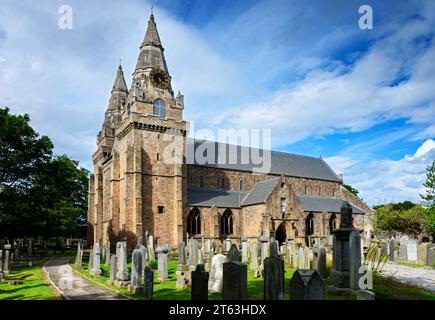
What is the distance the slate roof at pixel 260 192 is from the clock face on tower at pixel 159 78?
14796 millimetres

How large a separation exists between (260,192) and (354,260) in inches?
1099

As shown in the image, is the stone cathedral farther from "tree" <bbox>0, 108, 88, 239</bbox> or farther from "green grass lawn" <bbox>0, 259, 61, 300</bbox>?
"green grass lawn" <bbox>0, 259, 61, 300</bbox>

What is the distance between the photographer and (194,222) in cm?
3609

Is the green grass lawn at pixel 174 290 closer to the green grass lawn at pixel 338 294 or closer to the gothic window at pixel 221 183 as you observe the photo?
the green grass lawn at pixel 338 294

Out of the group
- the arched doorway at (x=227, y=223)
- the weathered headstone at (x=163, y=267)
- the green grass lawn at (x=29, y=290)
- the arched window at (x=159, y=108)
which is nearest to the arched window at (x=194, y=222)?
the arched doorway at (x=227, y=223)

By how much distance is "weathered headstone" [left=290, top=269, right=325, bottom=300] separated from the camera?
7145 millimetres

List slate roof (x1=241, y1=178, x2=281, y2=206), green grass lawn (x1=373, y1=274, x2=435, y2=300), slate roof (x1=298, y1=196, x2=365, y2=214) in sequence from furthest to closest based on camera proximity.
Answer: slate roof (x1=298, y1=196, x2=365, y2=214) → slate roof (x1=241, y1=178, x2=281, y2=206) → green grass lawn (x1=373, y1=274, x2=435, y2=300)

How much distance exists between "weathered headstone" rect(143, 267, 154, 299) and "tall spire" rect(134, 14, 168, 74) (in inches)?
1059

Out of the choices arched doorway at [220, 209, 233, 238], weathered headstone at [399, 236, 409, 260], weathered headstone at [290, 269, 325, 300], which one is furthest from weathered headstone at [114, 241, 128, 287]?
arched doorway at [220, 209, 233, 238]

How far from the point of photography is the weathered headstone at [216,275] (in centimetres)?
1298

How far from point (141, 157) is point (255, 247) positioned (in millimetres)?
16976

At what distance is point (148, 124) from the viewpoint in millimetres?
34344
